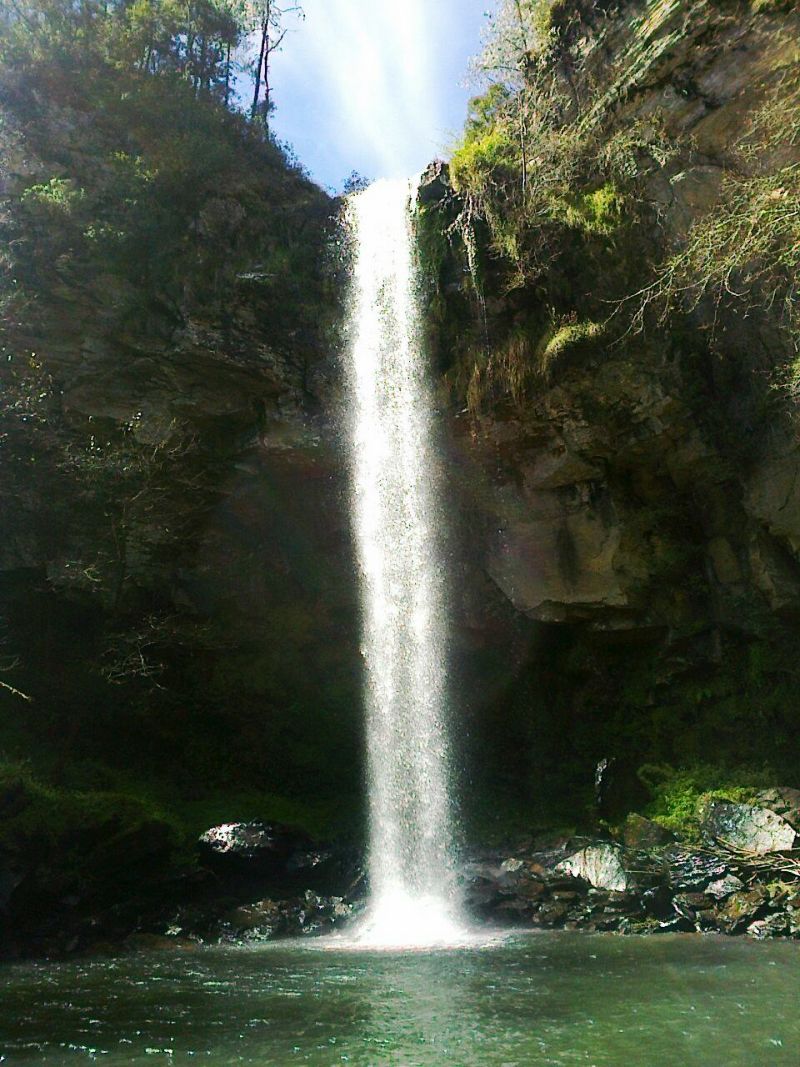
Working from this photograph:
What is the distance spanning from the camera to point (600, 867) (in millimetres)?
8883

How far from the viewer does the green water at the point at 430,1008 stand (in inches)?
173

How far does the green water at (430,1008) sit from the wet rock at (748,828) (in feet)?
4.82

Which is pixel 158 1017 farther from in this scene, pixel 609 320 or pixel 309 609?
pixel 609 320

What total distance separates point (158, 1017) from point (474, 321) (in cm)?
1025

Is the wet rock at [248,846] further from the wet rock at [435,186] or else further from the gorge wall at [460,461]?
the wet rock at [435,186]

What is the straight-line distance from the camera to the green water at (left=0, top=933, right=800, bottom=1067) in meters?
4.41

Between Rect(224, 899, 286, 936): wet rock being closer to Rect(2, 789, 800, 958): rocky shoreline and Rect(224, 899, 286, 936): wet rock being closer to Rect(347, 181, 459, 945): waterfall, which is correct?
Rect(2, 789, 800, 958): rocky shoreline

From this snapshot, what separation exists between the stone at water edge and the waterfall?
2542mm

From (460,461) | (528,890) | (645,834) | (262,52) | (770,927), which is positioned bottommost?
(770,927)

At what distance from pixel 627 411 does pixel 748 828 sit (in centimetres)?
582

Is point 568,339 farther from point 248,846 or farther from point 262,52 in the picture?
point 262,52

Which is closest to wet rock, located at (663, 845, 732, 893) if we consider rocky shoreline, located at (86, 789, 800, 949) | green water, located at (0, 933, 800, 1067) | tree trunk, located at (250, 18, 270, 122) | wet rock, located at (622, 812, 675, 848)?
rocky shoreline, located at (86, 789, 800, 949)

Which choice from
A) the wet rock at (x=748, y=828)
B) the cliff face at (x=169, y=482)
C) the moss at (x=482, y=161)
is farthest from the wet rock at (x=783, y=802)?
the moss at (x=482, y=161)

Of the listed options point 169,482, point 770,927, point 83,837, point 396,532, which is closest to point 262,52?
point 169,482
